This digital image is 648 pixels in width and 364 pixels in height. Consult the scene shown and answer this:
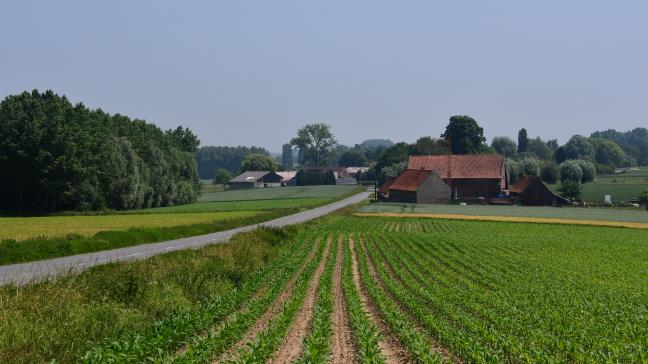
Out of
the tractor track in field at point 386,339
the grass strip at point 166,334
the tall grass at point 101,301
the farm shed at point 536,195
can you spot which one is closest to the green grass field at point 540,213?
the farm shed at point 536,195

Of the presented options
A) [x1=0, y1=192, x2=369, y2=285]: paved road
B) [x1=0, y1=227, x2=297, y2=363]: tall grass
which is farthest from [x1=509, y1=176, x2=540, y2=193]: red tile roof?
[x1=0, y1=227, x2=297, y2=363]: tall grass

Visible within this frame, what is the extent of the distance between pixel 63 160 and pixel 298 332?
Answer: 182 feet

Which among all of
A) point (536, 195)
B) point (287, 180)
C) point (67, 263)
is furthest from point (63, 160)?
point (287, 180)

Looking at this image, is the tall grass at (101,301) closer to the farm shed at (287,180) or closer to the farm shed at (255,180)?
the farm shed at (255,180)

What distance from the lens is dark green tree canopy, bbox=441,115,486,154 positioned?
6176 inches

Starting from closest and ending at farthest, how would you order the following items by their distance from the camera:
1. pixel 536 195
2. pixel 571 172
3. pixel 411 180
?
pixel 536 195 → pixel 411 180 → pixel 571 172

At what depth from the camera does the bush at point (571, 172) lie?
138750mm

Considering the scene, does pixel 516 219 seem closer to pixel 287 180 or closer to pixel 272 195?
pixel 272 195

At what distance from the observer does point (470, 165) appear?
377ft

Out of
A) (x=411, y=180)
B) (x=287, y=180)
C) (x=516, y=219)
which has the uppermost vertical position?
(x=287, y=180)

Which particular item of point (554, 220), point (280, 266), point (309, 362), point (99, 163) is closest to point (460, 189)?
point (554, 220)

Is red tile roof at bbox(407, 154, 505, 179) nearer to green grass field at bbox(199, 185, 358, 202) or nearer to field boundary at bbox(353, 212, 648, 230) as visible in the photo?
green grass field at bbox(199, 185, 358, 202)

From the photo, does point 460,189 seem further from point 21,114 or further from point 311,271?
point 311,271

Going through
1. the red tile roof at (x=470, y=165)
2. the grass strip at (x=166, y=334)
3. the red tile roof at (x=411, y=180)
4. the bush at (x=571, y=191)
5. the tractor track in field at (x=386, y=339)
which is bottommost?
the tractor track in field at (x=386, y=339)
